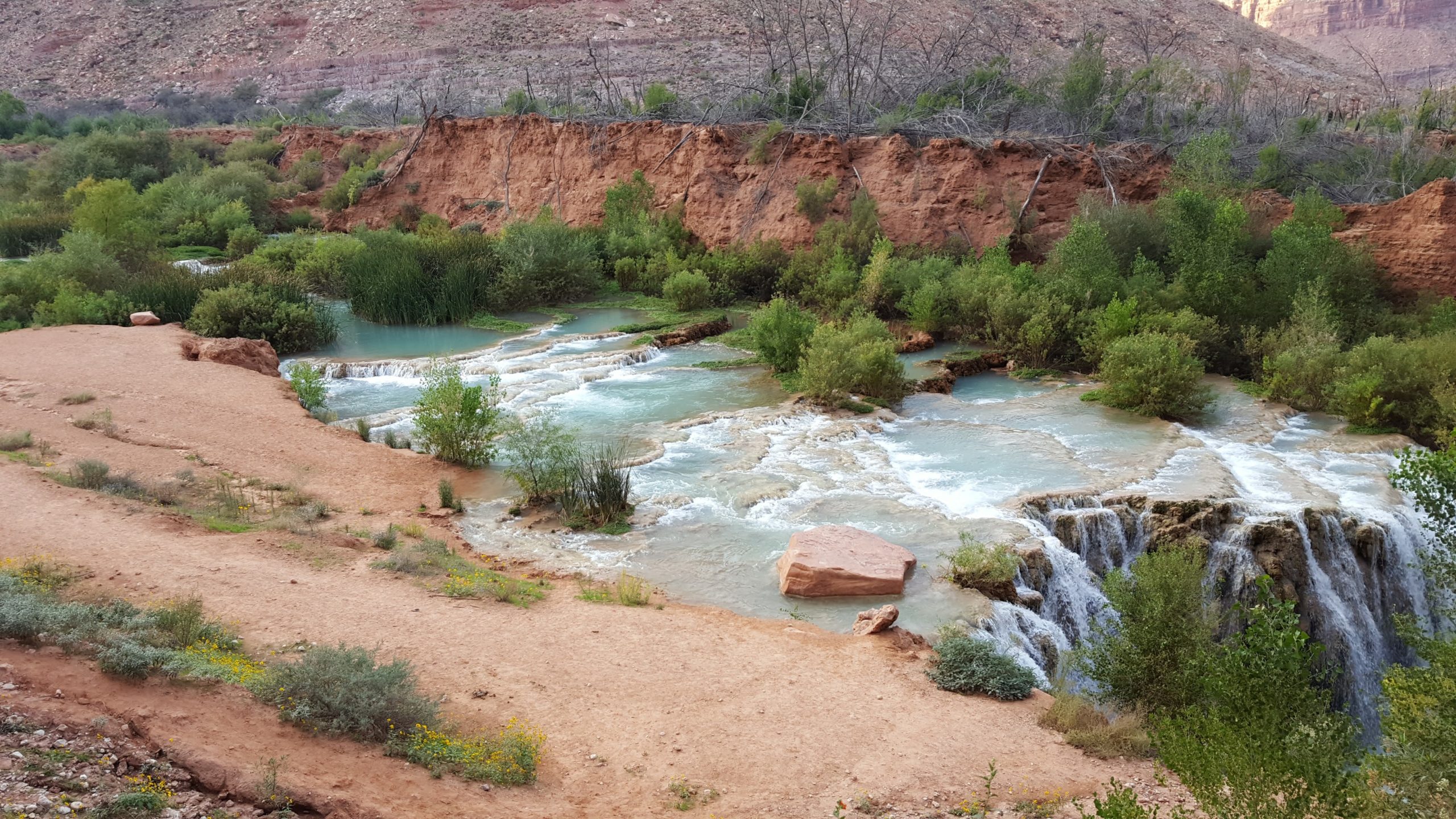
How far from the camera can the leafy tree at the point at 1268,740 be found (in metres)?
4.46

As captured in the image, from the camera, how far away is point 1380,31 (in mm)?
62219

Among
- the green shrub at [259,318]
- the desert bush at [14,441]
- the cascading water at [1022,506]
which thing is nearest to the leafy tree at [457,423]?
the cascading water at [1022,506]

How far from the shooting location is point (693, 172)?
2461cm

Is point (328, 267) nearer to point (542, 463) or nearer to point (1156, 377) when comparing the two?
point (542, 463)

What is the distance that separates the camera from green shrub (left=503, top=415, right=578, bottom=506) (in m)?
10.4

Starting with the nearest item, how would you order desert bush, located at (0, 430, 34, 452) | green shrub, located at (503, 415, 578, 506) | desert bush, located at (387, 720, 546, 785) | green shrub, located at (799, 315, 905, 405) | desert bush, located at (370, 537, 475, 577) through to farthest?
desert bush, located at (387, 720, 546, 785)
desert bush, located at (370, 537, 475, 577)
green shrub, located at (503, 415, 578, 506)
desert bush, located at (0, 430, 34, 452)
green shrub, located at (799, 315, 905, 405)

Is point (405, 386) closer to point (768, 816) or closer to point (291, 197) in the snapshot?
point (768, 816)

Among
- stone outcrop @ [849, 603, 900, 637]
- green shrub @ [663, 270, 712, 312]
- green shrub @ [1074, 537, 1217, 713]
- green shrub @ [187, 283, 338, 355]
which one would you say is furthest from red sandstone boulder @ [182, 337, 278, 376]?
green shrub @ [1074, 537, 1217, 713]

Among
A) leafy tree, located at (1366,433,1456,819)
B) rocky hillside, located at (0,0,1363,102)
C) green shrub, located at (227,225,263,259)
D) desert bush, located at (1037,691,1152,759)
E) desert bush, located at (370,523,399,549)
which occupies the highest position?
rocky hillside, located at (0,0,1363,102)

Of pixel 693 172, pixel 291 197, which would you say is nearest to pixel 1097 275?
pixel 693 172

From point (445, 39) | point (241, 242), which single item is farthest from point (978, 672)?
point (445, 39)

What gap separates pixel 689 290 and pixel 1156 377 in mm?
10043

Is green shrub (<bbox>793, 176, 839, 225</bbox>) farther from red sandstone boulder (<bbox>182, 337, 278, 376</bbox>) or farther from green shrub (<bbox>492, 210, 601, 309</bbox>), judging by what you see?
red sandstone boulder (<bbox>182, 337, 278, 376</bbox>)

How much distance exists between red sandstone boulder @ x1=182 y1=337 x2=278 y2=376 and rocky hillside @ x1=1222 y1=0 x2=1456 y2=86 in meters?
57.2
